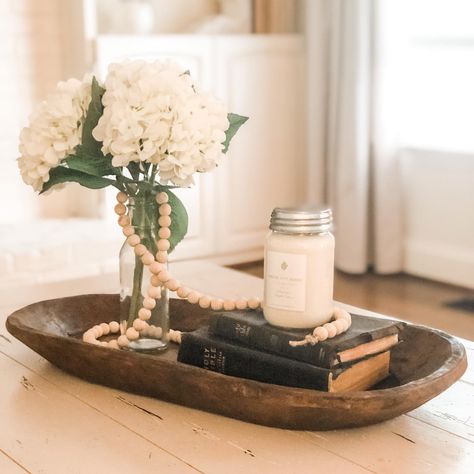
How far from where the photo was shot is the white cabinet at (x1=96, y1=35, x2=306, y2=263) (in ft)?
12.7

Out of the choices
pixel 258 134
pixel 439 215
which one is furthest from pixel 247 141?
pixel 439 215

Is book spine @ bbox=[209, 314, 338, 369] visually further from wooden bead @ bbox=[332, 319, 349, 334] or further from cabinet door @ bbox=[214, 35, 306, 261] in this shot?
cabinet door @ bbox=[214, 35, 306, 261]

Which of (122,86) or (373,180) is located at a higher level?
(122,86)

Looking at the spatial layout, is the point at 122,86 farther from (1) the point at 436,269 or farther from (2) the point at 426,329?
(1) the point at 436,269

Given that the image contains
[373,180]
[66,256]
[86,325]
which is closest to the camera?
[86,325]

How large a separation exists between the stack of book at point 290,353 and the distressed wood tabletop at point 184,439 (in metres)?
0.07

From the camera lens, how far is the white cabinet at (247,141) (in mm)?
3859

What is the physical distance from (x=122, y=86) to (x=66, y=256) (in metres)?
2.28

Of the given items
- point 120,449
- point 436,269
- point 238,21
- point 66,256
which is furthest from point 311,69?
point 120,449

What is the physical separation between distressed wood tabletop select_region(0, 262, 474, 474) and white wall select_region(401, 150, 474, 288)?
2471 millimetres

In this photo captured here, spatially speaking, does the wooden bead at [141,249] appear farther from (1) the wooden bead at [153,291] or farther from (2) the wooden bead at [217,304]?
(2) the wooden bead at [217,304]

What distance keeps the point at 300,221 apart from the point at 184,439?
33 cm

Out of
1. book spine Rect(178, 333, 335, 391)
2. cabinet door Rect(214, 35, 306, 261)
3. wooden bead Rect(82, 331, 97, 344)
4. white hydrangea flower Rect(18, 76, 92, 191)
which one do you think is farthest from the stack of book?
cabinet door Rect(214, 35, 306, 261)

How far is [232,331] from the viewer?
122 centimetres
